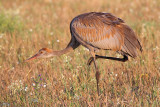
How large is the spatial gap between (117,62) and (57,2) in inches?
321

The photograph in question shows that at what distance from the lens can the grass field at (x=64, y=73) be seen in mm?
5074

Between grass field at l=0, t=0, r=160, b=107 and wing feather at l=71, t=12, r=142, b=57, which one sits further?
wing feather at l=71, t=12, r=142, b=57

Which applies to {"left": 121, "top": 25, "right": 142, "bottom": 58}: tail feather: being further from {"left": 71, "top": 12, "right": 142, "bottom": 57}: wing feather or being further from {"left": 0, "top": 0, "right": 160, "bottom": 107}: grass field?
{"left": 0, "top": 0, "right": 160, "bottom": 107}: grass field

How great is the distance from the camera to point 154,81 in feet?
18.4

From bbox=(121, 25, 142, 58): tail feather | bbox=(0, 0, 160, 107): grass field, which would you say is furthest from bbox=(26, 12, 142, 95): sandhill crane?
bbox=(0, 0, 160, 107): grass field

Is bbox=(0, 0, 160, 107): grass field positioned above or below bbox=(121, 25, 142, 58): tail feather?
below

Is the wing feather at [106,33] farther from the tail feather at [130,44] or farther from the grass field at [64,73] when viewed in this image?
the grass field at [64,73]

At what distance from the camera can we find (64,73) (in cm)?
619

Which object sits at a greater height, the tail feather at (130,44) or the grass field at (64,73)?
the tail feather at (130,44)

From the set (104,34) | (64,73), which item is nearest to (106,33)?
(104,34)

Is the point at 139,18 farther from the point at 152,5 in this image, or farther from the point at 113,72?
the point at 113,72

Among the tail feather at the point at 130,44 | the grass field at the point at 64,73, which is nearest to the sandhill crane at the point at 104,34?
the tail feather at the point at 130,44

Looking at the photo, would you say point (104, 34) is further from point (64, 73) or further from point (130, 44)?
point (64, 73)

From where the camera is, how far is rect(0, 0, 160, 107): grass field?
5074 mm
